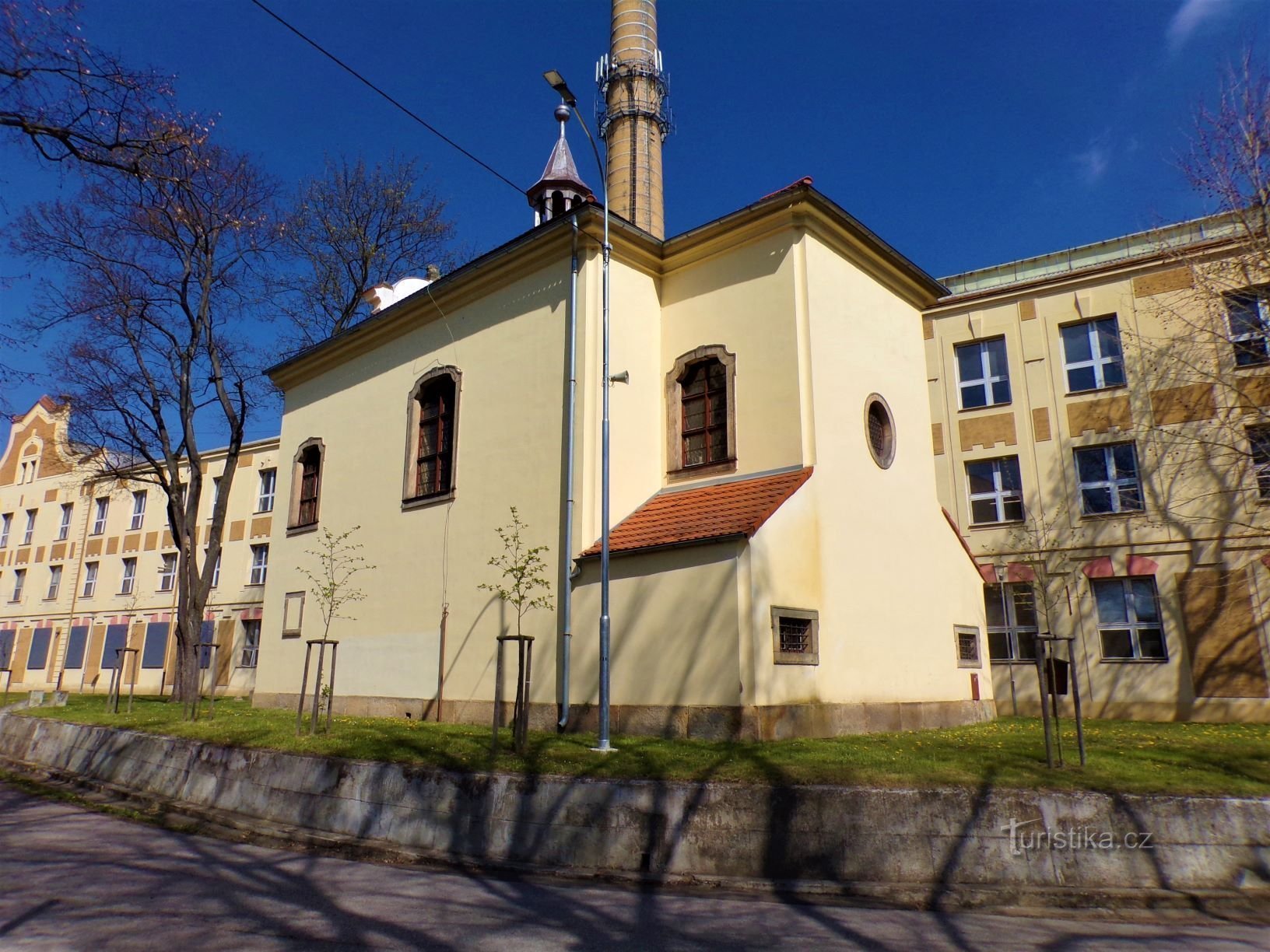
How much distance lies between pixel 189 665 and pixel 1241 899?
725 inches

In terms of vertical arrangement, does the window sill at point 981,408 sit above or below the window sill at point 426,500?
above

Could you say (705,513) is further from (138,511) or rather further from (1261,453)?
(138,511)

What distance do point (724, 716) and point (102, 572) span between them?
33.0 m

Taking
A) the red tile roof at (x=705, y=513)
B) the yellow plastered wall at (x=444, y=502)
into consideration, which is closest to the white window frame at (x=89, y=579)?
the yellow plastered wall at (x=444, y=502)

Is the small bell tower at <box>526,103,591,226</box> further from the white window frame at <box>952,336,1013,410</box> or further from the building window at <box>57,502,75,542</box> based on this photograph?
the building window at <box>57,502,75,542</box>

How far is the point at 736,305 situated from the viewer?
13.9 m

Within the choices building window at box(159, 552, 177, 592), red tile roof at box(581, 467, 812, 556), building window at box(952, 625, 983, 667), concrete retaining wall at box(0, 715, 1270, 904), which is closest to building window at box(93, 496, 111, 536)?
building window at box(159, 552, 177, 592)

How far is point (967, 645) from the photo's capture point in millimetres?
15180

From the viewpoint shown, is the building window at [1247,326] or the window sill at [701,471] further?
the building window at [1247,326]

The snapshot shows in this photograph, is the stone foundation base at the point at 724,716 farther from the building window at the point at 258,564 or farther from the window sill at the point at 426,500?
the building window at the point at 258,564

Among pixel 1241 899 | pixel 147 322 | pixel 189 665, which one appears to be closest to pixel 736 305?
pixel 1241 899

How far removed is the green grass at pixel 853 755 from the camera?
7891mm

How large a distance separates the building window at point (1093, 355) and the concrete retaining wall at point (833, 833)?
14.3m

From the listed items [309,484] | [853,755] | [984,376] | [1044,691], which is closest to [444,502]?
[309,484]
